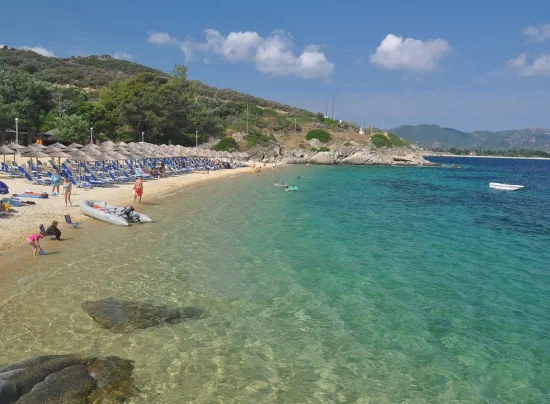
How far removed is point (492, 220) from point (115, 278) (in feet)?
56.7

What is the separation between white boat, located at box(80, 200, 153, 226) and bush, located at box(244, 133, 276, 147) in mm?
48904

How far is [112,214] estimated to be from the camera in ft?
48.8

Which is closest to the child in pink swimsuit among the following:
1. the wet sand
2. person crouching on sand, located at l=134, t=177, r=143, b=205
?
the wet sand

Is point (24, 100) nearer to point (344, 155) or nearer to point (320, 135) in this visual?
point (320, 135)

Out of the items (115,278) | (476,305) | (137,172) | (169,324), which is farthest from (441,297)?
(137,172)

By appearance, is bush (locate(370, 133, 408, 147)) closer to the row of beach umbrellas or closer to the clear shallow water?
the row of beach umbrellas

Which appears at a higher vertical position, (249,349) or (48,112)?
(48,112)

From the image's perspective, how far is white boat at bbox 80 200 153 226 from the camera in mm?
14664

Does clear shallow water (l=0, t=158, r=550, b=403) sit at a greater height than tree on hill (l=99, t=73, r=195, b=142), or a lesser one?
lesser

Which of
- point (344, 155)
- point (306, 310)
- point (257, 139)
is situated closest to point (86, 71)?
point (257, 139)

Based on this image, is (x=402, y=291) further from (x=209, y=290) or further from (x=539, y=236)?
(x=539, y=236)

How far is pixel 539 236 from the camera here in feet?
51.9

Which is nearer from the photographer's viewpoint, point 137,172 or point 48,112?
point 137,172

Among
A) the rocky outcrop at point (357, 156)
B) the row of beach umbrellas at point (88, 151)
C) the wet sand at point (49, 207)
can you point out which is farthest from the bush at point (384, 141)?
the wet sand at point (49, 207)
